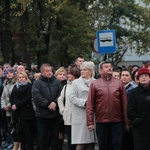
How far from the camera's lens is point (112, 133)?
7539mm

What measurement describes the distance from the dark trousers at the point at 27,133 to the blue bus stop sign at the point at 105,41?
3312mm

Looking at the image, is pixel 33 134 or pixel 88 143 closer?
pixel 88 143

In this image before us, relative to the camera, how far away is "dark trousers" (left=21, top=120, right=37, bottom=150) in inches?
376

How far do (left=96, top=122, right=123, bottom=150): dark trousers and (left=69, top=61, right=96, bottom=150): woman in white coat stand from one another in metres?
0.34

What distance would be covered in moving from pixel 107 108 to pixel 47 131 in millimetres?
2007

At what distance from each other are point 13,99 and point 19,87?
36 centimetres

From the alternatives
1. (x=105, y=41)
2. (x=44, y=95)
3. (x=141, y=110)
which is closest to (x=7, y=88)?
(x=44, y=95)

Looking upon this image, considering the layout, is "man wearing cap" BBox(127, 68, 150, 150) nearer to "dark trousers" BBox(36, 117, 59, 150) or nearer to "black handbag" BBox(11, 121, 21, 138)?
"dark trousers" BBox(36, 117, 59, 150)

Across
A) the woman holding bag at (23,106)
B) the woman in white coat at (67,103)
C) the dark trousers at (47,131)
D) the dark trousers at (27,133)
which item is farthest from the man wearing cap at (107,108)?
the dark trousers at (27,133)

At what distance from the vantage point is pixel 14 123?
9781 mm

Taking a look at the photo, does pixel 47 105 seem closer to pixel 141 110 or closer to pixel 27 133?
pixel 27 133

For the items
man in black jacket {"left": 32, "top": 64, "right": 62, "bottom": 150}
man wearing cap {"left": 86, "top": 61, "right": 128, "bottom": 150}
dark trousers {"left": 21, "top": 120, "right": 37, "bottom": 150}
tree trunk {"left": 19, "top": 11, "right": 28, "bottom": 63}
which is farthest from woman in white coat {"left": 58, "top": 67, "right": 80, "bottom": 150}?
tree trunk {"left": 19, "top": 11, "right": 28, "bottom": 63}

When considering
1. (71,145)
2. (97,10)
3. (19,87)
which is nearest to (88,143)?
(71,145)

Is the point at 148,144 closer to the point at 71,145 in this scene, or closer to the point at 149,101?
the point at 149,101
